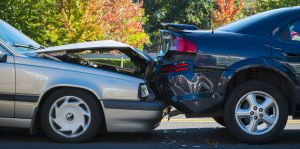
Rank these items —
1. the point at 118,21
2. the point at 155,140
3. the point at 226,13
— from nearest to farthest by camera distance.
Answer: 1. the point at 155,140
2. the point at 118,21
3. the point at 226,13

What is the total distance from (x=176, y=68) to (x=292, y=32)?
1.38m

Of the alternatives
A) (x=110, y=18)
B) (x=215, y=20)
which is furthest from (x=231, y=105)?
(x=215, y=20)

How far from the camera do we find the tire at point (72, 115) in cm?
557

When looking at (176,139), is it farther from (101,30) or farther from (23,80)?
(101,30)

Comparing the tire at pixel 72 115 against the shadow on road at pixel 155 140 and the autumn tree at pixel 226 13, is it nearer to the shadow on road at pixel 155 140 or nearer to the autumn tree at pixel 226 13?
the shadow on road at pixel 155 140

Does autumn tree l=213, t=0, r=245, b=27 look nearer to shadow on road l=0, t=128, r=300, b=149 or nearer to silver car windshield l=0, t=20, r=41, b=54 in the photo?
shadow on road l=0, t=128, r=300, b=149

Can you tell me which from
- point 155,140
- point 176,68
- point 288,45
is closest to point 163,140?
point 155,140

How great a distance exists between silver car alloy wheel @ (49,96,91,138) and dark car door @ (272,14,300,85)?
216cm

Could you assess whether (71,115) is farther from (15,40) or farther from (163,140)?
(15,40)

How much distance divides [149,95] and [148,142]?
1.92 feet

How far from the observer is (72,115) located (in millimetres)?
5602

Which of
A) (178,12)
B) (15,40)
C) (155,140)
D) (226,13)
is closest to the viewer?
(155,140)

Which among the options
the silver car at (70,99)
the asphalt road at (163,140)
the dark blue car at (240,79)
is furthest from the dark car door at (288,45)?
the silver car at (70,99)

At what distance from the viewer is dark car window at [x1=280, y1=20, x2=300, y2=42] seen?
5797mm
